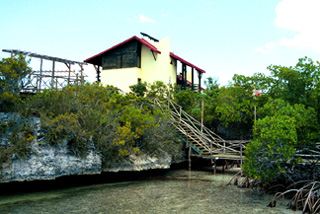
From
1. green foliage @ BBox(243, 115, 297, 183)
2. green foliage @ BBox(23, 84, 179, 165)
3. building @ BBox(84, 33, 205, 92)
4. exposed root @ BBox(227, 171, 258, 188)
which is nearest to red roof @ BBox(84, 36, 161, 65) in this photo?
building @ BBox(84, 33, 205, 92)

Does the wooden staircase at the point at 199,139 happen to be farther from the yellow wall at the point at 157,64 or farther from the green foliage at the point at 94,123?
the yellow wall at the point at 157,64

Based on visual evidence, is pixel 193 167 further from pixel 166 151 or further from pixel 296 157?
pixel 296 157

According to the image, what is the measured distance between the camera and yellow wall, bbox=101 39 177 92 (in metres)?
33.3

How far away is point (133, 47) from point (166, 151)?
44.2 feet

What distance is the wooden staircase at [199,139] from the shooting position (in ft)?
82.6

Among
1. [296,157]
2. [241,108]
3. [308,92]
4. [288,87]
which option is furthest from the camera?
[241,108]

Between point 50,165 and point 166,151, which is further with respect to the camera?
point 166,151

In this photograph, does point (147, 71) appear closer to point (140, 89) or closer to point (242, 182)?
point (140, 89)

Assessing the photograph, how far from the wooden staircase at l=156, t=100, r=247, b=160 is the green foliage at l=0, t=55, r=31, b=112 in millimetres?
11616

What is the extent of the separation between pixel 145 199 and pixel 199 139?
11644 millimetres

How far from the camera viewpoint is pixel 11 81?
58.7 feet

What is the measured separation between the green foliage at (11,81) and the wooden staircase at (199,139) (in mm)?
11616

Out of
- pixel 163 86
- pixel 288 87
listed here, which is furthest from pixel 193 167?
pixel 288 87

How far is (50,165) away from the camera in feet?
56.0
